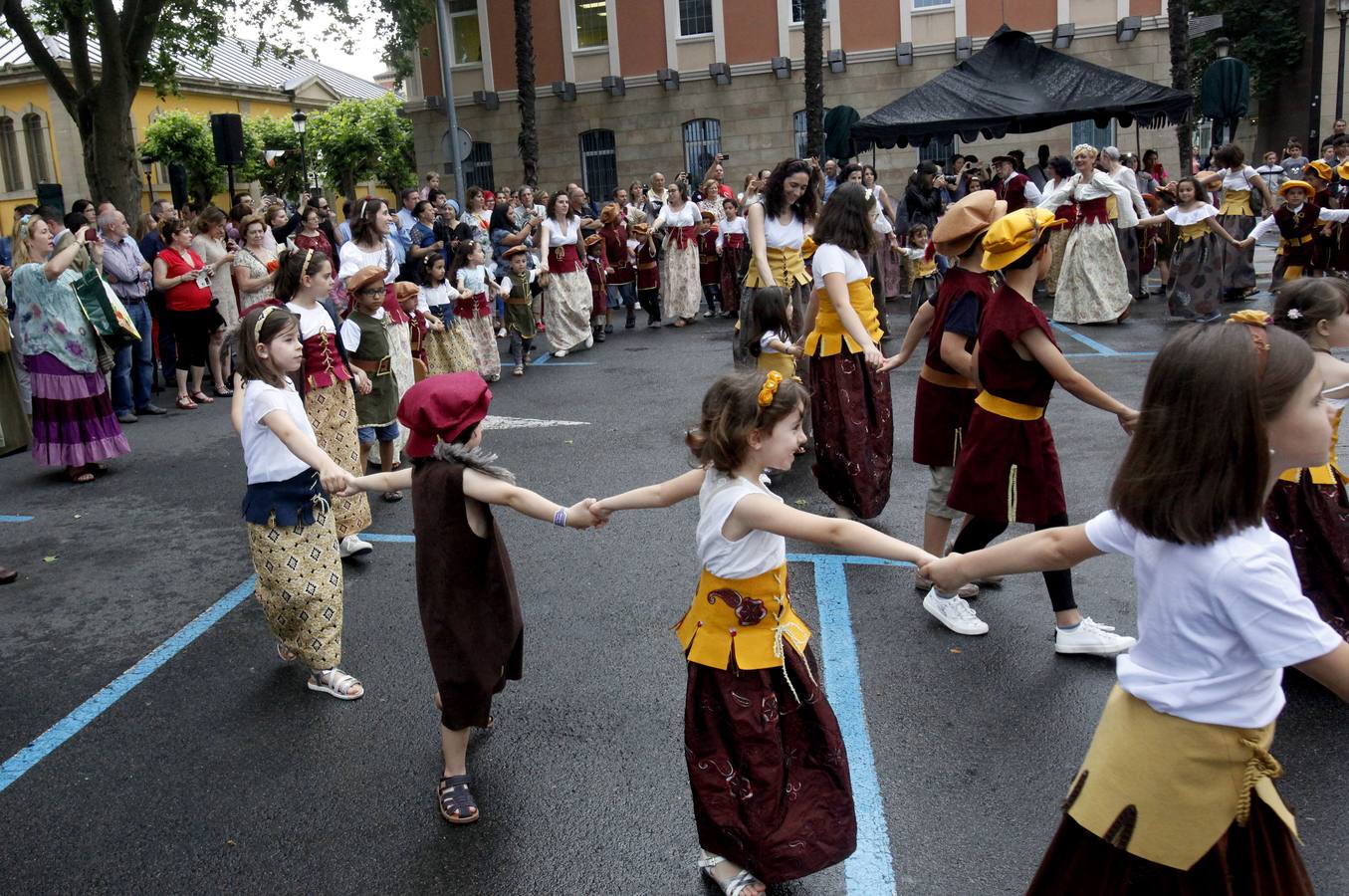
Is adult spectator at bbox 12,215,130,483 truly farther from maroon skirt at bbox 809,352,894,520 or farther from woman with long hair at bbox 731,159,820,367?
maroon skirt at bbox 809,352,894,520

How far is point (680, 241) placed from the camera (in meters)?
15.9

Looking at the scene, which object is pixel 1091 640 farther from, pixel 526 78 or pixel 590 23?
pixel 590 23

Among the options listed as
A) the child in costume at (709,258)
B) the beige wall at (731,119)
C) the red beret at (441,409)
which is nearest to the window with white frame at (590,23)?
the beige wall at (731,119)

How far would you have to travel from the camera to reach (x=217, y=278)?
39.8ft

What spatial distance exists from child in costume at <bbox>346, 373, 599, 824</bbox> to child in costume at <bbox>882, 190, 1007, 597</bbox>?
2.22 m

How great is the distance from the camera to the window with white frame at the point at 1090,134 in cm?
3105

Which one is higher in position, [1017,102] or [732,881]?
[1017,102]

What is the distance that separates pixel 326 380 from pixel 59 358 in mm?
3089

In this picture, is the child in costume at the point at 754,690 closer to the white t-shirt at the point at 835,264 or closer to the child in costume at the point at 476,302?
the white t-shirt at the point at 835,264

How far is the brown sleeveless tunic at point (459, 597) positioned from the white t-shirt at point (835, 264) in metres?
2.96

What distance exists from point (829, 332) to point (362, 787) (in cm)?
351

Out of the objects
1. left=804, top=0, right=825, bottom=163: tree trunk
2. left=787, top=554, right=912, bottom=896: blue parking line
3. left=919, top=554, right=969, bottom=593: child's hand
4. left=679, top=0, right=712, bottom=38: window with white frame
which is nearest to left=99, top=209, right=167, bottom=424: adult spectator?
left=787, top=554, right=912, bottom=896: blue parking line

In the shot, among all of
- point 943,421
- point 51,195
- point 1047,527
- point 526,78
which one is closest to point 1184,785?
point 1047,527

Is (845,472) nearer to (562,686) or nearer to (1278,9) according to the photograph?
(562,686)
